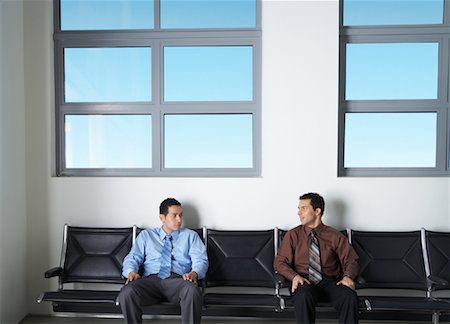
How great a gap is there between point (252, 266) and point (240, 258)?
113 millimetres

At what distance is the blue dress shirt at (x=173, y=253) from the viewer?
278cm

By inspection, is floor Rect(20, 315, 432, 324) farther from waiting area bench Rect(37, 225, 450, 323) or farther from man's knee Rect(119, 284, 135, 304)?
man's knee Rect(119, 284, 135, 304)

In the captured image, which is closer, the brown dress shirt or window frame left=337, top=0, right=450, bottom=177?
the brown dress shirt

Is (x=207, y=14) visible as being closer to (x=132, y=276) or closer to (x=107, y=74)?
(x=107, y=74)

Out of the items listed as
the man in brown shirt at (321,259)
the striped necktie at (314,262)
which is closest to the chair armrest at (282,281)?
the man in brown shirt at (321,259)

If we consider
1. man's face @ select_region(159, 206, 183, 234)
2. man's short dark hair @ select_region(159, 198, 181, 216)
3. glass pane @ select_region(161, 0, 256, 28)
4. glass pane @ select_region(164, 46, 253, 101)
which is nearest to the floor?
man's face @ select_region(159, 206, 183, 234)

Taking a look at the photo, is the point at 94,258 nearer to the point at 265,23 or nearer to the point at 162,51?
the point at 162,51

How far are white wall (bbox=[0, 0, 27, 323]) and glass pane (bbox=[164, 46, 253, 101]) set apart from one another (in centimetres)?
124

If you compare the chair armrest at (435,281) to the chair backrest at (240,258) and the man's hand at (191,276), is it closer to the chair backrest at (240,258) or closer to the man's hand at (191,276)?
the chair backrest at (240,258)

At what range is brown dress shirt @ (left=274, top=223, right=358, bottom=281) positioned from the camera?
8.87 feet

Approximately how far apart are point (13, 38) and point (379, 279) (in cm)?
353

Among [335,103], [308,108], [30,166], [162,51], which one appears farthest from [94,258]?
[335,103]

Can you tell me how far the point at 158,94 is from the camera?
324 centimetres

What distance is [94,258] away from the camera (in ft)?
9.78
